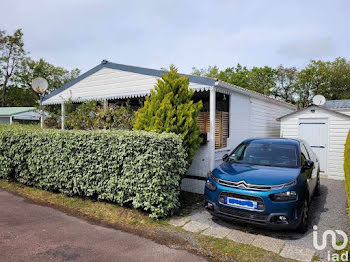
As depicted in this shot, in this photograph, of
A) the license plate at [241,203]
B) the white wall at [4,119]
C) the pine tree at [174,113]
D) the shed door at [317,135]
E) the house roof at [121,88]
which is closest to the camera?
the license plate at [241,203]

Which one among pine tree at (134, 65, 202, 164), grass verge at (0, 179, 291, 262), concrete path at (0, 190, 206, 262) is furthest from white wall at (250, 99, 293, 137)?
concrete path at (0, 190, 206, 262)

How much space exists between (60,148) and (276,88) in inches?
1225

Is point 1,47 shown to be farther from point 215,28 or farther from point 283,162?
point 283,162

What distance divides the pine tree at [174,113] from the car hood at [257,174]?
1.47 meters

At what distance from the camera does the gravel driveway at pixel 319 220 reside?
3.78 m

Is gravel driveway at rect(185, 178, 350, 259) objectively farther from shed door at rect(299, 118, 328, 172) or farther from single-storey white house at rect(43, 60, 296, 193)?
shed door at rect(299, 118, 328, 172)

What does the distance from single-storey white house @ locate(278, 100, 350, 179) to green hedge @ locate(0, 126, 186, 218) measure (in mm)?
6056

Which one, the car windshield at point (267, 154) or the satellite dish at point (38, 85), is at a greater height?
the satellite dish at point (38, 85)

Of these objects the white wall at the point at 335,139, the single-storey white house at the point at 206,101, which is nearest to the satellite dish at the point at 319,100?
the single-storey white house at the point at 206,101

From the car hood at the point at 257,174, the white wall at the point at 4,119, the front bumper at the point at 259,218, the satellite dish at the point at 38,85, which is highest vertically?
the satellite dish at the point at 38,85

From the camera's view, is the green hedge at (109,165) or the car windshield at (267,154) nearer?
the green hedge at (109,165)

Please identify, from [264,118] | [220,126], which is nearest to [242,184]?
[220,126]

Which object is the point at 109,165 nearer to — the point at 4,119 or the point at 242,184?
the point at 242,184

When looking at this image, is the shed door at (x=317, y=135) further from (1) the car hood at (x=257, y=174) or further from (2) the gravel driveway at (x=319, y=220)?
(1) the car hood at (x=257, y=174)
